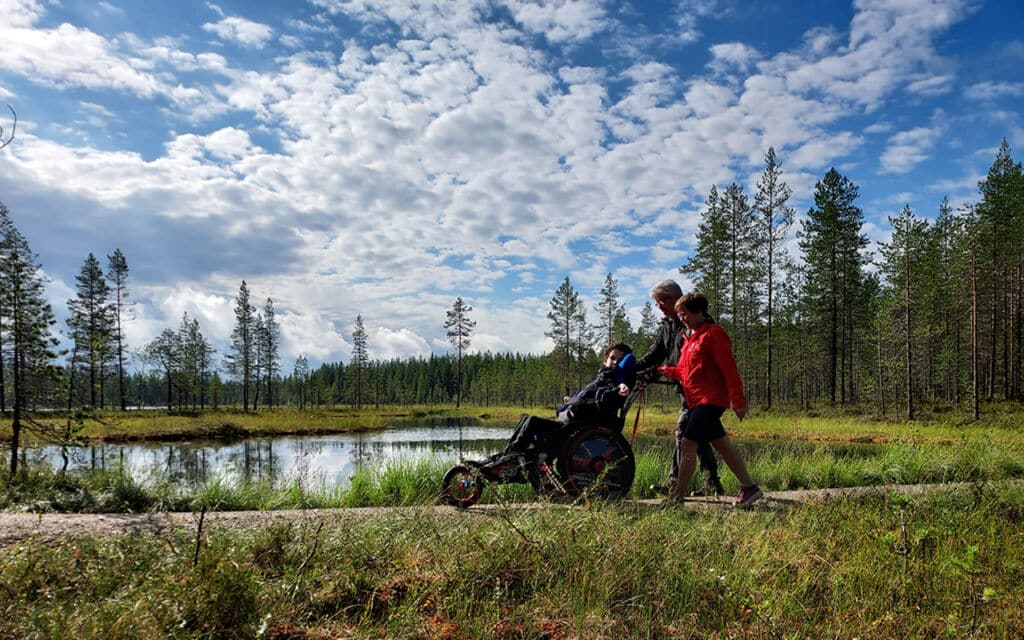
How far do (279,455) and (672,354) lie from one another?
20340mm

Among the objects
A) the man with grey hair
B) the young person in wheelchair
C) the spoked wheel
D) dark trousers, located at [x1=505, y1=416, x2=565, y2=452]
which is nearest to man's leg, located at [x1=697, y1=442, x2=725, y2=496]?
the man with grey hair

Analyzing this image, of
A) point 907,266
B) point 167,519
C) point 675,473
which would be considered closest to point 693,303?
point 675,473

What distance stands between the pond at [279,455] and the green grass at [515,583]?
286 centimetres

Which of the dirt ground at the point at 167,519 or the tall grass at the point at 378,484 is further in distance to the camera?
the tall grass at the point at 378,484

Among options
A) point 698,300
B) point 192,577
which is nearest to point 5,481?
point 192,577

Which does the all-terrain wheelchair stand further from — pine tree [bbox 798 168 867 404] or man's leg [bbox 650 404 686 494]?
pine tree [bbox 798 168 867 404]

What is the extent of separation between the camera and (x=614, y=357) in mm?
5723

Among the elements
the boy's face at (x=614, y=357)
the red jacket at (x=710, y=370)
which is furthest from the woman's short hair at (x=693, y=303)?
the boy's face at (x=614, y=357)

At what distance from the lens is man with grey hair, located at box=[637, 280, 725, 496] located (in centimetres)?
556

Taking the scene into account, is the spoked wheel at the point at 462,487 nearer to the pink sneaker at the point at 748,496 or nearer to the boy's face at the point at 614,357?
the boy's face at the point at 614,357

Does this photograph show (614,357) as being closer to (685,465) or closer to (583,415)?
(583,415)

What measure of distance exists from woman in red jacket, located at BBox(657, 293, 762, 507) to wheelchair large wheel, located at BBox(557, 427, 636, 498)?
53 centimetres

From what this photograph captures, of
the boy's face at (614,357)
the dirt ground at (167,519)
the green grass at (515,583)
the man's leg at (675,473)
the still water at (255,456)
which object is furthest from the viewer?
the still water at (255,456)

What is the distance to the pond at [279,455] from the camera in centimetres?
750
